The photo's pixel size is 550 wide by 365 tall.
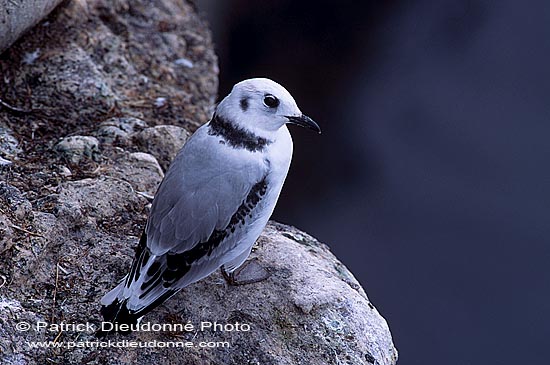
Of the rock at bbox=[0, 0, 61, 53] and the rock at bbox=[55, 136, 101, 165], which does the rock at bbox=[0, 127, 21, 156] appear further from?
the rock at bbox=[0, 0, 61, 53]

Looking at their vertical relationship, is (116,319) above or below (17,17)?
below

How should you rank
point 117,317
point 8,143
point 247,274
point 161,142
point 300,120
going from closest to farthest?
point 117,317, point 300,120, point 247,274, point 8,143, point 161,142

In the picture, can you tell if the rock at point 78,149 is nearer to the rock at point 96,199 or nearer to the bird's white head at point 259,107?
the rock at point 96,199

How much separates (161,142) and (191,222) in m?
0.95

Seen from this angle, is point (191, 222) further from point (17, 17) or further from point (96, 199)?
point (17, 17)

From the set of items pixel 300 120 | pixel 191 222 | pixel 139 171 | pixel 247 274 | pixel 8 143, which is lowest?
pixel 8 143

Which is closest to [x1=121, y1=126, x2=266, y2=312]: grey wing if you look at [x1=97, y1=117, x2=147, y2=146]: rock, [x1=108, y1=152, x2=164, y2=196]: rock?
[x1=108, y1=152, x2=164, y2=196]: rock

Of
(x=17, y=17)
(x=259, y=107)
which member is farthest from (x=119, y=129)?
(x=259, y=107)

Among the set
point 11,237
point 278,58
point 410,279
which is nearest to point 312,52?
point 278,58

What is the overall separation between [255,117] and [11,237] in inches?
37.3

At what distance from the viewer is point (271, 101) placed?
2.51m

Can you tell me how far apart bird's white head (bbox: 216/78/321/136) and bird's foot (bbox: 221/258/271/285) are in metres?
0.53

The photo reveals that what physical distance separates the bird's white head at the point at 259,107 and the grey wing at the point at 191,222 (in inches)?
4.8

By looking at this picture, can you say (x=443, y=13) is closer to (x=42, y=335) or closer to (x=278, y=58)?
(x=278, y=58)
